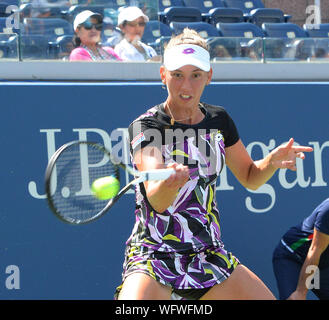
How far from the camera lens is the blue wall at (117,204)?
13.4ft

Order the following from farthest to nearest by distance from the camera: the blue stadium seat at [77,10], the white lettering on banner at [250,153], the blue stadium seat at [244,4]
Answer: the blue stadium seat at [244,4] → the blue stadium seat at [77,10] → the white lettering on banner at [250,153]

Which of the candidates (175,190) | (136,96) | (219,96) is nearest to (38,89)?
(136,96)

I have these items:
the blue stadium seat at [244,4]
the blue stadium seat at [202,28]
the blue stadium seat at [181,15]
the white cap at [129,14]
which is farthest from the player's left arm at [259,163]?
the blue stadium seat at [244,4]

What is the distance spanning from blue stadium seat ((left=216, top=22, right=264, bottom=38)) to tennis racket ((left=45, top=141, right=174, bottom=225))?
551 cm

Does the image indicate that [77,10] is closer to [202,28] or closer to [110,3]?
[110,3]

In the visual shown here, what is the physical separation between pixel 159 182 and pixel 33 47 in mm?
2298

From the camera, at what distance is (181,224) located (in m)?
2.93

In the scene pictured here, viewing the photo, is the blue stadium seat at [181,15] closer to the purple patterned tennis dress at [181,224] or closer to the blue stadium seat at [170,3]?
the blue stadium seat at [170,3]

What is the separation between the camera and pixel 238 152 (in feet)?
10.7

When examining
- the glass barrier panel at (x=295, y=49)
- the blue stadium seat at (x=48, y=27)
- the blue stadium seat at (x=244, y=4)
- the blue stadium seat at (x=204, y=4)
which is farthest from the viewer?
the blue stadium seat at (x=244, y=4)

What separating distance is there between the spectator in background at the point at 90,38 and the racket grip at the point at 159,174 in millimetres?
2320

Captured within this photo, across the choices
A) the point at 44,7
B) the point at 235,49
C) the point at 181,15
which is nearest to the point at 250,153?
the point at 235,49
